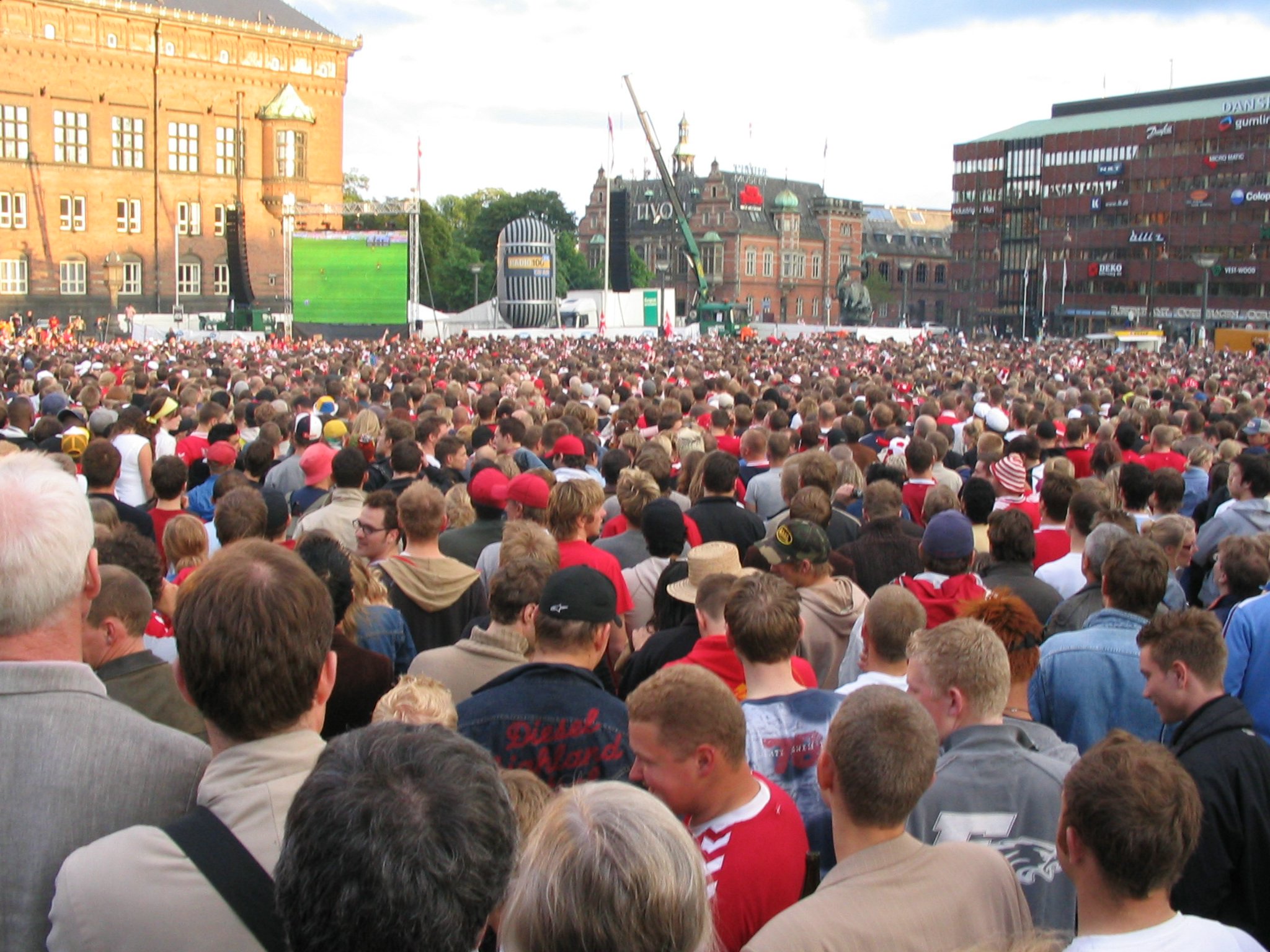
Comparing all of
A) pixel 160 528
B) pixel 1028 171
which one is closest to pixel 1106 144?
pixel 1028 171

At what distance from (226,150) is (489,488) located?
206 ft

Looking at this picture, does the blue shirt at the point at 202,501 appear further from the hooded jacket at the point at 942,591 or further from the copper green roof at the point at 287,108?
the copper green roof at the point at 287,108

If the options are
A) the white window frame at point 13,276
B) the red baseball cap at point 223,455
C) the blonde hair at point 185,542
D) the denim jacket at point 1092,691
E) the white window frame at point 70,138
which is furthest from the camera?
the white window frame at point 70,138

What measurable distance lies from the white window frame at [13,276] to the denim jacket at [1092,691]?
201ft

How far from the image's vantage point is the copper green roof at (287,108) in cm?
6300

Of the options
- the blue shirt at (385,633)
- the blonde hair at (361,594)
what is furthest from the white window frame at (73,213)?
the blue shirt at (385,633)

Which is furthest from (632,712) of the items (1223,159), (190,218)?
(1223,159)

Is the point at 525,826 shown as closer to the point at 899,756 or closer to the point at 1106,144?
the point at 899,756

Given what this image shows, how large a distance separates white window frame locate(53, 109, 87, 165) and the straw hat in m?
62.6

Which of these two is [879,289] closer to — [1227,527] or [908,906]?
[1227,527]

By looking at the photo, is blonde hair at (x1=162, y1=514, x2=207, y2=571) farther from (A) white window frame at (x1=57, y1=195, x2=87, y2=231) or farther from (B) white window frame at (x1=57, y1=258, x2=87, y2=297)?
(A) white window frame at (x1=57, y1=195, x2=87, y2=231)

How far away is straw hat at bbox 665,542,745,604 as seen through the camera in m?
5.50

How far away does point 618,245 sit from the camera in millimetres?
57812

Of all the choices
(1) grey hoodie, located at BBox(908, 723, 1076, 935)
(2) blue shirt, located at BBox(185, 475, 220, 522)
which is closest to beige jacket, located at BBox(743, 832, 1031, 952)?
(1) grey hoodie, located at BBox(908, 723, 1076, 935)
